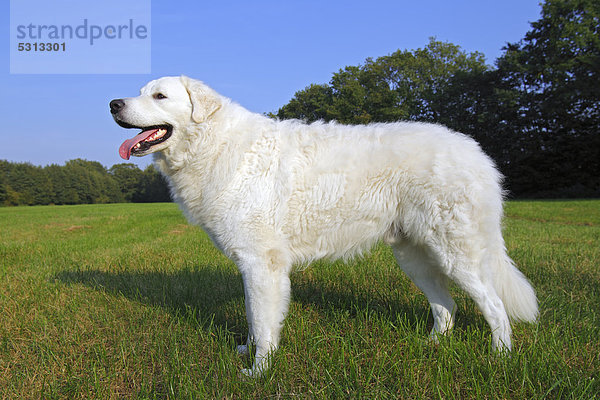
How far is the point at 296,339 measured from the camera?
2980mm

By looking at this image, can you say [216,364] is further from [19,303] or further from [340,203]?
[19,303]

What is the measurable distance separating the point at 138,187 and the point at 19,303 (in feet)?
190

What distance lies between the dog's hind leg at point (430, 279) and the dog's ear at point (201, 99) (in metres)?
1.86

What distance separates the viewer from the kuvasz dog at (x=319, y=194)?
278cm

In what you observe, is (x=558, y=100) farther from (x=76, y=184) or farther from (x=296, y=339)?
(x=76, y=184)

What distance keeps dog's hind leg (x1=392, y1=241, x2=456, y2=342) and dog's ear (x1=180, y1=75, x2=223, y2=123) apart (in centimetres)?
186

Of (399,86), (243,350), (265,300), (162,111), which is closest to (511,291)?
(265,300)

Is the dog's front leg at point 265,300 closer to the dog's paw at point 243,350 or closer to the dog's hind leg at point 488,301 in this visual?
the dog's paw at point 243,350

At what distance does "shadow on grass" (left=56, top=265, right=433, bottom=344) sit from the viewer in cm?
359

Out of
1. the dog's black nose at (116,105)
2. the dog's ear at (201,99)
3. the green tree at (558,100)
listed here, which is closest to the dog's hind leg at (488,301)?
the dog's ear at (201,99)

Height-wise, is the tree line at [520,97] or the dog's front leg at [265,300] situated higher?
the tree line at [520,97]

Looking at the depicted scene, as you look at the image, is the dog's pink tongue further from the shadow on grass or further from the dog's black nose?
the shadow on grass

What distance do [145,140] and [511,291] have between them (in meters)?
3.07

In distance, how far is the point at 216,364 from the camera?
8.81ft
